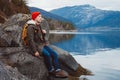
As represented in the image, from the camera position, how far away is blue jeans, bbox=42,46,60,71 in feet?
50.4

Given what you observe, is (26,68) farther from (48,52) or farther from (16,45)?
(16,45)

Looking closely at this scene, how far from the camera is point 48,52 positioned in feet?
50.8

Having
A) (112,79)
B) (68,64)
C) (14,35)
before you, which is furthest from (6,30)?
→ (112,79)

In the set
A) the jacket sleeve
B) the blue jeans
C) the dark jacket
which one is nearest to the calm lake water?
the blue jeans

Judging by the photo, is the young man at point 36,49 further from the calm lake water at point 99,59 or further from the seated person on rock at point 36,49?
the calm lake water at point 99,59

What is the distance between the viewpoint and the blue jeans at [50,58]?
15375 millimetres

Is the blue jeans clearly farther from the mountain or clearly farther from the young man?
the mountain

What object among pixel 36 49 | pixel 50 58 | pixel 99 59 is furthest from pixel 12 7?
pixel 50 58

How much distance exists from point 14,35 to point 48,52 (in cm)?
394

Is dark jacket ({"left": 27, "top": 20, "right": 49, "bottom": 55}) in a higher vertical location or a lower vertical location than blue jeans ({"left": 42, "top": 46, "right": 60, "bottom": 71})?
higher

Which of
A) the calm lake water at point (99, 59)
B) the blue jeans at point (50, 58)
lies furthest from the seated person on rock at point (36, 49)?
the calm lake water at point (99, 59)

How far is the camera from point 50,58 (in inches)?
605

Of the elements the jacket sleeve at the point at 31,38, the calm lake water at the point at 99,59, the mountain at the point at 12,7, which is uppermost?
the jacket sleeve at the point at 31,38

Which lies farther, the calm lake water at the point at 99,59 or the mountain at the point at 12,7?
the mountain at the point at 12,7
